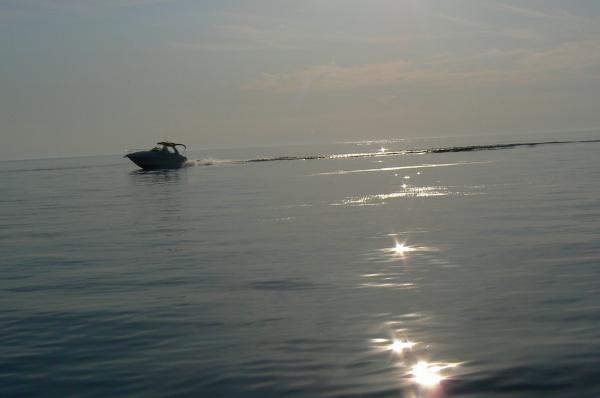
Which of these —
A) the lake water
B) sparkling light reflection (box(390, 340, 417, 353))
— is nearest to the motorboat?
the lake water

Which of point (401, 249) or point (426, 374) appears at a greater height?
point (426, 374)

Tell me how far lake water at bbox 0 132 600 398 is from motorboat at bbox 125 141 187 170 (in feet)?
201

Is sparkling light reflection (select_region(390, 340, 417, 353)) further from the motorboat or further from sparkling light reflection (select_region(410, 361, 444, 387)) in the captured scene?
the motorboat

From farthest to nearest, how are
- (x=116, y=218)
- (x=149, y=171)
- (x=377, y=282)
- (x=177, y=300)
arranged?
(x=149, y=171) < (x=116, y=218) < (x=377, y=282) < (x=177, y=300)

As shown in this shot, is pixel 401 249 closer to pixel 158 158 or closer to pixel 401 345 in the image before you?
pixel 401 345

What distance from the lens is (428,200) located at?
42344mm

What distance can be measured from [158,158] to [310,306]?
82896 mm

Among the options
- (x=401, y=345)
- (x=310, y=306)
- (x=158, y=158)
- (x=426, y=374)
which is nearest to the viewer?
(x=426, y=374)

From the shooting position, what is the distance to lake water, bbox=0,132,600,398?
1100 centimetres

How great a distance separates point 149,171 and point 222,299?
3296 inches

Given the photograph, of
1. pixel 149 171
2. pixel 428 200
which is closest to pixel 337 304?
pixel 428 200

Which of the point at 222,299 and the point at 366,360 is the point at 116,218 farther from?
the point at 366,360

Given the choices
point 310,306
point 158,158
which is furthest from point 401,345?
point 158,158

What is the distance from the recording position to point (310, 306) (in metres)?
15.8
